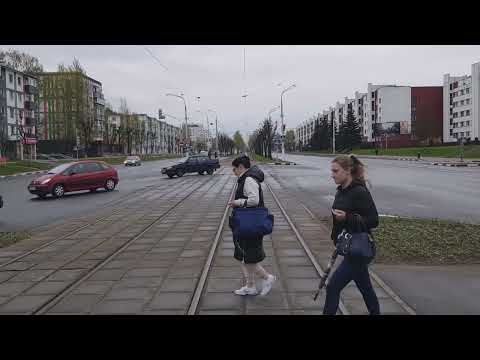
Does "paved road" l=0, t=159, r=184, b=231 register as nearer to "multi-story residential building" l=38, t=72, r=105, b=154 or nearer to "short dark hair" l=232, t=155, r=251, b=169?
"short dark hair" l=232, t=155, r=251, b=169

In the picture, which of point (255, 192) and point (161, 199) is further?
point (161, 199)

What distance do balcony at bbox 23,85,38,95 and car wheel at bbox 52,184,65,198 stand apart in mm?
62550

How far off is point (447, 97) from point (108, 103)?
260ft

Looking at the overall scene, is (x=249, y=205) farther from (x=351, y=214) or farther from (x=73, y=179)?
(x=73, y=179)

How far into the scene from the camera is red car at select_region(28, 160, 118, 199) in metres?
17.8

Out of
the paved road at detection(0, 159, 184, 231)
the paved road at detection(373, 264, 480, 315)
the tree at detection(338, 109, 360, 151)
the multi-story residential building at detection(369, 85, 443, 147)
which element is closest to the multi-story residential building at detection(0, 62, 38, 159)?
the paved road at detection(0, 159, 184, 231)

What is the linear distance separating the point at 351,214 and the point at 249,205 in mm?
1276

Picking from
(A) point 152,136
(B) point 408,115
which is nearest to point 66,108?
(A) point 152,136

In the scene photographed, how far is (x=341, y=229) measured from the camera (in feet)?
13.3

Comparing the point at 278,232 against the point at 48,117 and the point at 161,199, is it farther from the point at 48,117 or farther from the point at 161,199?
the point at 48,117

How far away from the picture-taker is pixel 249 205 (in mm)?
4859

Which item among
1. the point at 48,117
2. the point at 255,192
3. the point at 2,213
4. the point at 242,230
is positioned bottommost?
the point at 2,213

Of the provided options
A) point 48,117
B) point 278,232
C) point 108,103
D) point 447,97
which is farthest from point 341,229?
point 108,103
